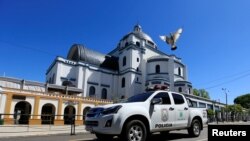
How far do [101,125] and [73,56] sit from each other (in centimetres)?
4716

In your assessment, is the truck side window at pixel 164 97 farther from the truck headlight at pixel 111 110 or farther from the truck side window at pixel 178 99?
the truck headlight at pixel 111 110

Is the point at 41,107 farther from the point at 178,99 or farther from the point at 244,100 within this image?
the point at 244,100

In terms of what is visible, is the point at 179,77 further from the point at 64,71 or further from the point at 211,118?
the point at 64,71

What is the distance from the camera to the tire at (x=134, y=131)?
586cm

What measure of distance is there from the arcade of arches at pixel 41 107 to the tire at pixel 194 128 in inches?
Answer: 674

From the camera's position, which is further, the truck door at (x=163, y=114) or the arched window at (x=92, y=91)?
the arched window at (x=92, y=91)

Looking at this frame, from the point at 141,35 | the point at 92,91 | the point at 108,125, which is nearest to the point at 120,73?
the point at 92,91

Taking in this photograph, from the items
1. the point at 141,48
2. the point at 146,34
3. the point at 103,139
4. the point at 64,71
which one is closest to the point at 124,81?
the point at 141,48

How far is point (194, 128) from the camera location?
8305 mm

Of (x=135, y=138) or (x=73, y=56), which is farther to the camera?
(x=73, y=56)

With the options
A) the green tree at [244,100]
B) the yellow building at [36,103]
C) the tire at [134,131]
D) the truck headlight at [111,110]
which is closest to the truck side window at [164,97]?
the tire at [134,131]

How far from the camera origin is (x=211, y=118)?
98.4ft

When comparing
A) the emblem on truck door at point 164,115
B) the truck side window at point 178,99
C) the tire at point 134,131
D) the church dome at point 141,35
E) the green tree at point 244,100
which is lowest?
the green tree at point 244,100

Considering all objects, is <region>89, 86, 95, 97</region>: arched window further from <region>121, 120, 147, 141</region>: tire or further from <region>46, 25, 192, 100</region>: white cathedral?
<region>121, 120, 147, 141</region>: tire
